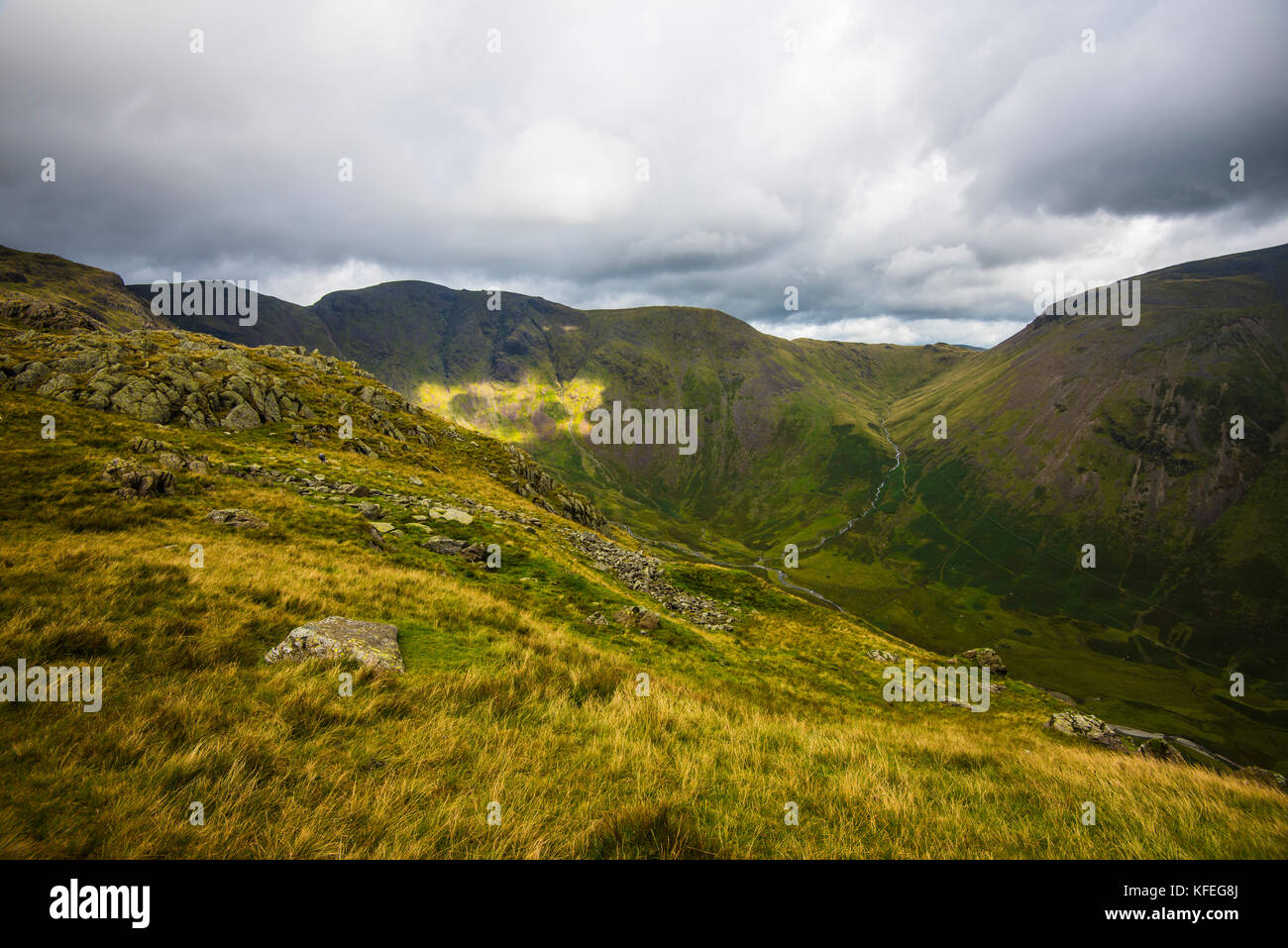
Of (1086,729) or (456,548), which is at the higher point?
(456,548)

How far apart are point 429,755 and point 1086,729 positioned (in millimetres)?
34320

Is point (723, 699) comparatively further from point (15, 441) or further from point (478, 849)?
point (15, 441)

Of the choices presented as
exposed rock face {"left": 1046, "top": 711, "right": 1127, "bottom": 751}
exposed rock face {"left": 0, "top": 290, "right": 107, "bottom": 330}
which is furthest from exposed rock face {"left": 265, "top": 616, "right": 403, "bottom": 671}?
exposed rock face {"left": 0, "top": 290, "right": 107, "bottom": 330}

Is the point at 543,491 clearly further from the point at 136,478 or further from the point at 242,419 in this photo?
the point at 136,478

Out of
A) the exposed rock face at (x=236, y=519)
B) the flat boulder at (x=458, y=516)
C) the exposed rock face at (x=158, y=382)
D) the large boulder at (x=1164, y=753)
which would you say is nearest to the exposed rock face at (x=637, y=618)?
the flat boulder at (x=458, y=516)

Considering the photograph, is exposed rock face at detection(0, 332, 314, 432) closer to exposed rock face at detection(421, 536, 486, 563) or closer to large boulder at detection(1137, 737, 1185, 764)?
exposed rock face at detection(421, 536, 486, 563)

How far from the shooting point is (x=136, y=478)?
16.8m

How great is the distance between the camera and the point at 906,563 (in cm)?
18875

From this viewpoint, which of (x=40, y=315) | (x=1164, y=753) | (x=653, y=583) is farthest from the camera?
(x=40, y=315)

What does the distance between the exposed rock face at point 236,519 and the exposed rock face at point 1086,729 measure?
38.5 metres

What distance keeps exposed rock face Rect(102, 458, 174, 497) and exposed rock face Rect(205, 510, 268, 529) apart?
9.68ft

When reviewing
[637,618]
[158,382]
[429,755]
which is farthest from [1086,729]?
[158,382]
